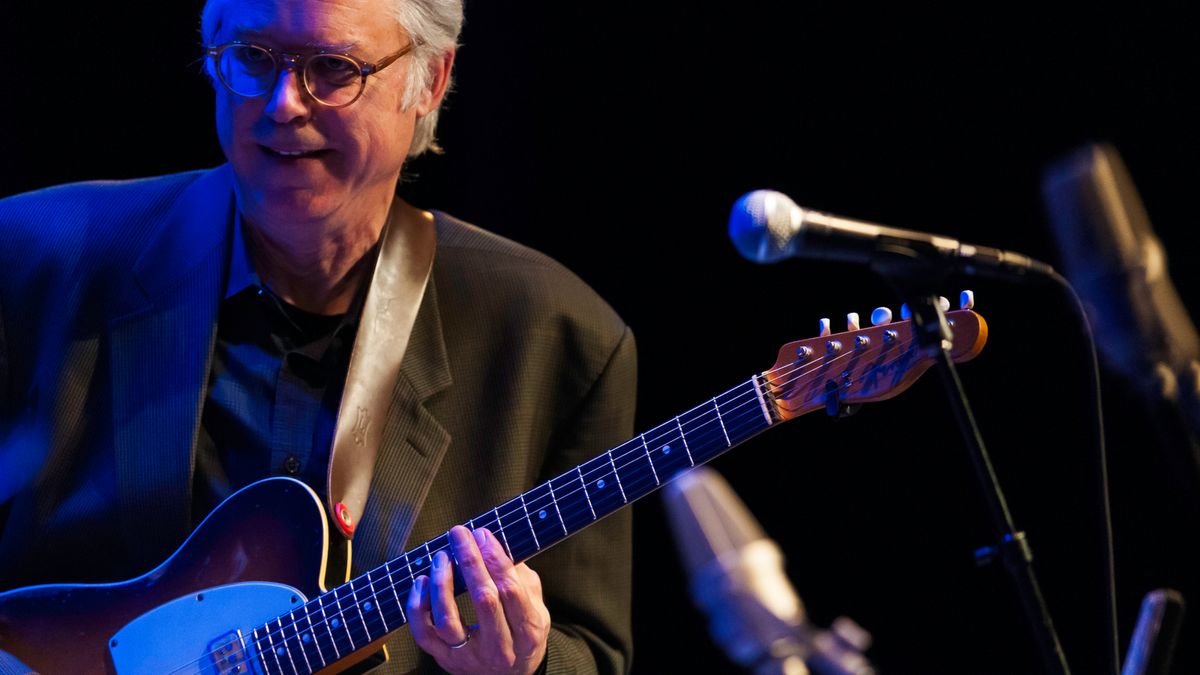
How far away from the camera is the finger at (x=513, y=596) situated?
2.33 m

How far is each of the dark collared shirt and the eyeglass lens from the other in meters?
0.37

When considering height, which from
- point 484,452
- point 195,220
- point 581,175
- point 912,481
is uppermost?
point 195,220

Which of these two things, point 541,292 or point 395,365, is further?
point 541,292

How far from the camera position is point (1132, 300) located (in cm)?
167

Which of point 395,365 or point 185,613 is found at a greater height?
point 395,365

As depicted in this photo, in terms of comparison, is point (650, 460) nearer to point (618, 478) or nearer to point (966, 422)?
point (618, 478)

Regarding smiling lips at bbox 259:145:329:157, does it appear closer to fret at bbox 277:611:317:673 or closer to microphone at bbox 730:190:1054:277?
fret at bbox 277:611:317:673

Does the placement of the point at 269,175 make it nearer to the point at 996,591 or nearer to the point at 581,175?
the point at 581,175

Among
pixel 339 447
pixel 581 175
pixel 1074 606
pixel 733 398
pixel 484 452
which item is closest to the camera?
pixel 733 398

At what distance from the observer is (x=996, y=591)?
3.48 metres

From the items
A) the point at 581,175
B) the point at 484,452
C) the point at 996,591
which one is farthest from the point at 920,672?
the point at 581,175

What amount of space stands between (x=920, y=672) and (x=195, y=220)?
2.39 m

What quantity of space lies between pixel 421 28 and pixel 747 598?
1809 millimetres

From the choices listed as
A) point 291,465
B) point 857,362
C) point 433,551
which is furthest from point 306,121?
point 857,362
